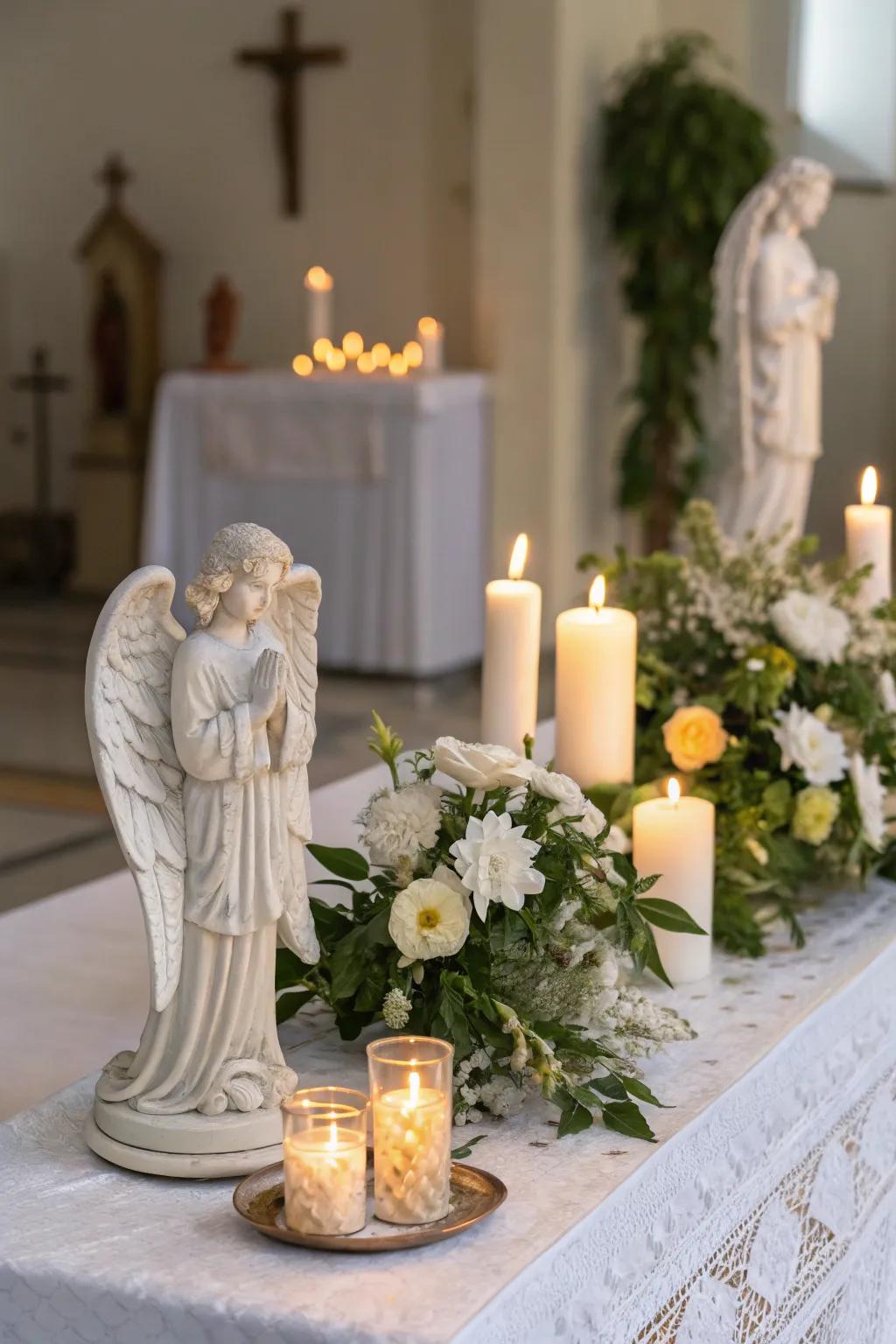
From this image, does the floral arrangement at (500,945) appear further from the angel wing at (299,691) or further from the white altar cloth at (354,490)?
the white altar cloth at (354,490)

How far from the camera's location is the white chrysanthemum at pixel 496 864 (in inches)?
54.0

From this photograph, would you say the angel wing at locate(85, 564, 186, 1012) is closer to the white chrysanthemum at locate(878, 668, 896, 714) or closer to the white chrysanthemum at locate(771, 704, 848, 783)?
the white chrysanthemum at locate(771, 704, 848, 783)

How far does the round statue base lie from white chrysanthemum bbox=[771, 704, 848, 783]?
0.86m

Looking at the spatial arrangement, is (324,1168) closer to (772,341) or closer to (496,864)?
(496,864)

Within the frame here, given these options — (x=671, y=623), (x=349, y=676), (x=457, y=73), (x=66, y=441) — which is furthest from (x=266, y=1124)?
(x=66, y=441)

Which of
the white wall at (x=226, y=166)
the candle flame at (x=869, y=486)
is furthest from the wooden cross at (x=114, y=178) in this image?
the candle flame at (x=869, y=486)

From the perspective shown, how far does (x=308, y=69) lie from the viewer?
7.86 metres

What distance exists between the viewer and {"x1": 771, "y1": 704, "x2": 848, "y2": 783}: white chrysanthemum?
6.31ft

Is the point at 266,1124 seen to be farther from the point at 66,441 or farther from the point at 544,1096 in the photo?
the point at 66,441

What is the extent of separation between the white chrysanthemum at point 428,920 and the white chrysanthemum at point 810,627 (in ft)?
2.47

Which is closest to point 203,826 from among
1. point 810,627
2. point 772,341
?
point 810,627

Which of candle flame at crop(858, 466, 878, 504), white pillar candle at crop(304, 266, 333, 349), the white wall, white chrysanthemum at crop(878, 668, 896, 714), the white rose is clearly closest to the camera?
the white rose

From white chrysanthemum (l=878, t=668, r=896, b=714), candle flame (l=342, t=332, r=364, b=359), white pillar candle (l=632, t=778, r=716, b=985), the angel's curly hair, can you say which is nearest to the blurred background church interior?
candle flame (l=342, t=332, r=364, b=359)

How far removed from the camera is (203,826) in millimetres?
1278
